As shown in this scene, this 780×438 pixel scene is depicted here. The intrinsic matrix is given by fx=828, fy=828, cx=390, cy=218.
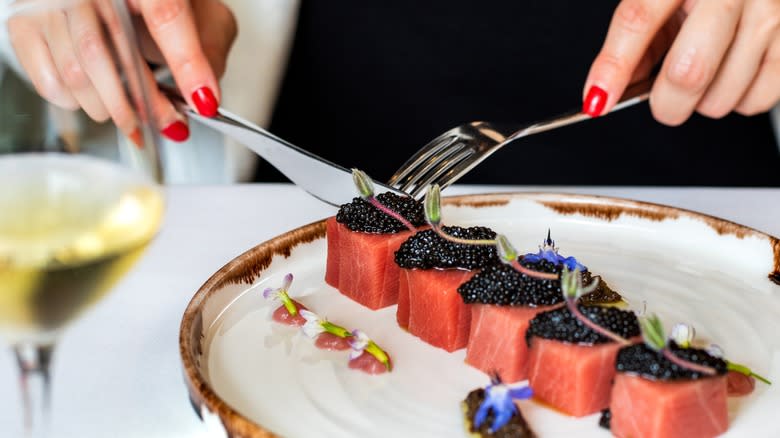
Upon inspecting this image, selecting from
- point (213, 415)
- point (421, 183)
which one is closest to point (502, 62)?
point (421, 183)

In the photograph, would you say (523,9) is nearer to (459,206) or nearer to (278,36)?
(278,36)

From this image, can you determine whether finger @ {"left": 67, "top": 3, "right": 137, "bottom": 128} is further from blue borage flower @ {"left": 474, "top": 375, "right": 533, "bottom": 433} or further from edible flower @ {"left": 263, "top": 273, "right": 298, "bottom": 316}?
edible flower @ {"left": 263, "top": 273, "right": 298, "bottom": 316}

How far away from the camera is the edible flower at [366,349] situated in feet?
3.97

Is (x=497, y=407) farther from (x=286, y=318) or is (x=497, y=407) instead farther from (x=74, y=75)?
(x=74, y=75)

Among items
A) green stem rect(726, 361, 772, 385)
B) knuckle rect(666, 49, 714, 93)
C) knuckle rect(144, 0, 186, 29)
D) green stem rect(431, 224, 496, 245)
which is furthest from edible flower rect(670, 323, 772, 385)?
knuckle rect(144, 0, 186, 29)

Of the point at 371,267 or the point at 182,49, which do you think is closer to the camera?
the point at 371,267

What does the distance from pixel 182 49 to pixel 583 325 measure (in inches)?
38.8

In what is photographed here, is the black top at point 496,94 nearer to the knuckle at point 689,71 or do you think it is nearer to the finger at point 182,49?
the knuckle at point 689,71

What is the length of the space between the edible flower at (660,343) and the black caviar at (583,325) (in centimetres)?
7

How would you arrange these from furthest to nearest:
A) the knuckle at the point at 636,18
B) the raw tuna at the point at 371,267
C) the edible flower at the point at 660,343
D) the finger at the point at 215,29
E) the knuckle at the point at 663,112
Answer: the finger at the point at 215,29 → the knuckle at the point at 663,112 → the knuckle at the point at 636,18 → the raw tuna at the point at 371,267 → the edible flower at the point at 660,343

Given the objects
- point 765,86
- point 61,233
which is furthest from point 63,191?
point 765,86

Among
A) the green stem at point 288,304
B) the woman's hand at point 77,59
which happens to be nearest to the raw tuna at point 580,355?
the green stem at point 288,304

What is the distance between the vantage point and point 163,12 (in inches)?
64.1

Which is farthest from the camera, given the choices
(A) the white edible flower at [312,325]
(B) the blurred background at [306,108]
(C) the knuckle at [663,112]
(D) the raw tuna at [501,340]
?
(B) the blurred background at [306,108]
